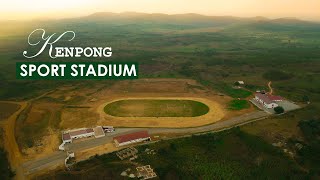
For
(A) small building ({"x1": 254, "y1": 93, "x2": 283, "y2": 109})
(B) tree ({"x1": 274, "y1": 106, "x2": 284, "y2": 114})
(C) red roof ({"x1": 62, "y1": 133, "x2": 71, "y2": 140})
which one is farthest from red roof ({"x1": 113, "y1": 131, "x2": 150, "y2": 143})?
(A) small building ({"x1": 254, "y1": 93, "x2": 283, "y2": 109})

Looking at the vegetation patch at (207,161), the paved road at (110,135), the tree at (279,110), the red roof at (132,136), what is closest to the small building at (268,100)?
the tree at (279,110)

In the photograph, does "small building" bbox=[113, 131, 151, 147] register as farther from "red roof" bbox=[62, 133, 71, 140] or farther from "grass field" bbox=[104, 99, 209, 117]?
"grass field" bbox=[104, 99, 209, 117]

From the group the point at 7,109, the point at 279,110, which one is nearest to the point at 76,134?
the point at 7,109

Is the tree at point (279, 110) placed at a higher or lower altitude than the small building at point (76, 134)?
higher

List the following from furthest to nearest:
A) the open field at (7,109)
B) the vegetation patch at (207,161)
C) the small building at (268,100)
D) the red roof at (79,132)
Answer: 1. the small building at (268,100)
2. the open field at (7,109)
3. the red roof at (79,132)
4. the vegetation patch at (207,161)

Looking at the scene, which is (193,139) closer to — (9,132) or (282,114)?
(282,114)

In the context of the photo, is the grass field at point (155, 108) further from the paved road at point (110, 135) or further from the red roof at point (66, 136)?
the red roof at point (66, 136)
